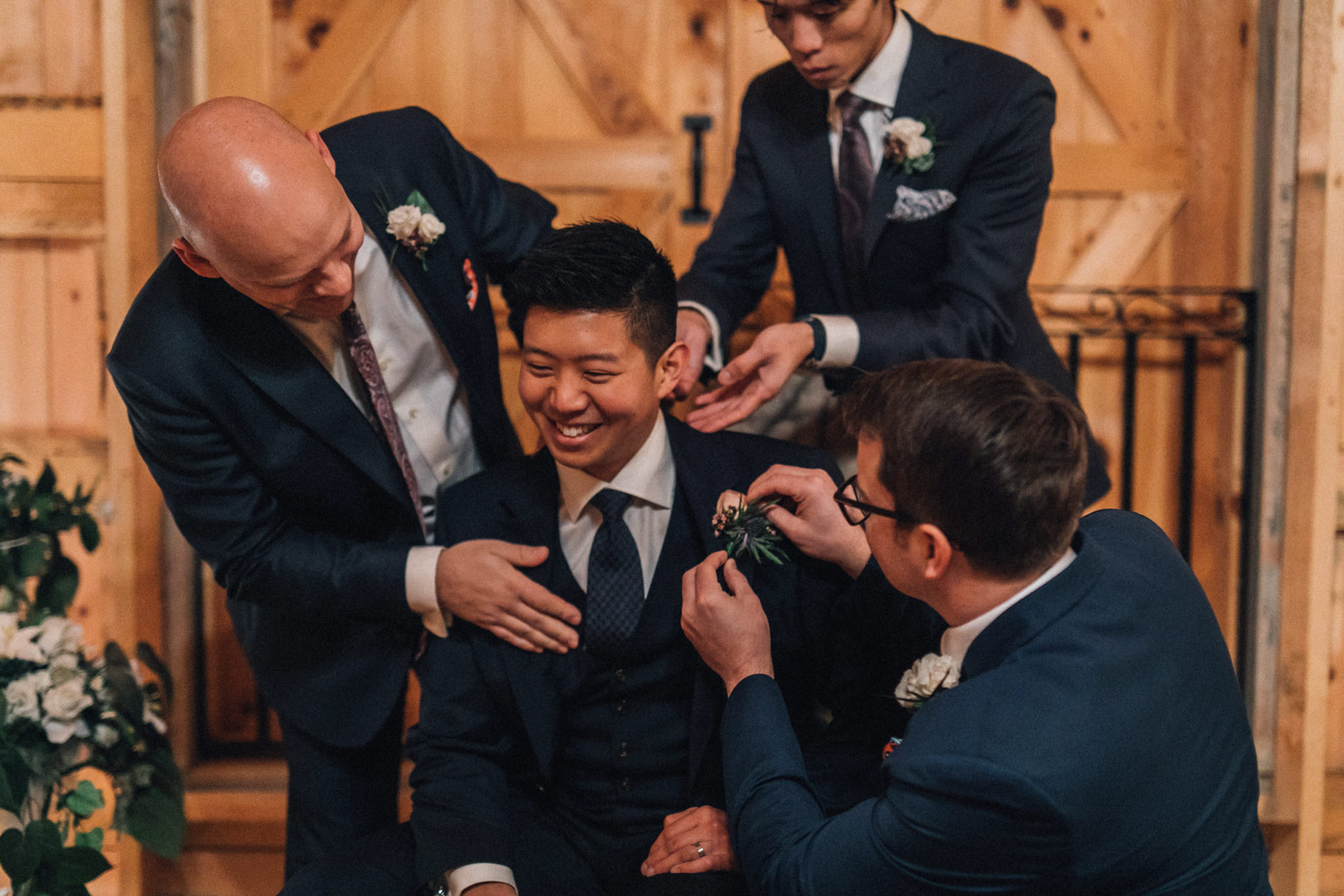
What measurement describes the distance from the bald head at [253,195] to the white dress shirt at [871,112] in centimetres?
90

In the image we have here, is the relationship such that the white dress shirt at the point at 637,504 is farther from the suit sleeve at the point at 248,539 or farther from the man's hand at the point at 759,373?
the suit sleeve at the point at 248,539

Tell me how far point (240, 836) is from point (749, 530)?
Answer: 185 centimetres

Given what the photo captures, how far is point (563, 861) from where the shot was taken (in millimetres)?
1810

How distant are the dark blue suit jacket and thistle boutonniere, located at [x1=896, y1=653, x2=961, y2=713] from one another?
6cm

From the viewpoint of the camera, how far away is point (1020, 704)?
1248 mm

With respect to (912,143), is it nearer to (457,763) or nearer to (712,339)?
(712,339)

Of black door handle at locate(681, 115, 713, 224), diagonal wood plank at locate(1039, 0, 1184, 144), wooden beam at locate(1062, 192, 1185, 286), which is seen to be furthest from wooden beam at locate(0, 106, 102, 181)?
wooden beam at locate(1062, 192, 1185, 286)

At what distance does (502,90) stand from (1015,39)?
1.35 m

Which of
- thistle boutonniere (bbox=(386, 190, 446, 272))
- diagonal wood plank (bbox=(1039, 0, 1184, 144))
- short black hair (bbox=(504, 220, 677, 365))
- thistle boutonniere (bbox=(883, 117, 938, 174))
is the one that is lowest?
short black hair (bbox=(504, 220, 677, 365))

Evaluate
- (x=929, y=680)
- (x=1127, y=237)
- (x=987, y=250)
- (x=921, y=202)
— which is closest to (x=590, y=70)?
(x=921, y=202)

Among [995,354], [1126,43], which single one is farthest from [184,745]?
[1126,43]

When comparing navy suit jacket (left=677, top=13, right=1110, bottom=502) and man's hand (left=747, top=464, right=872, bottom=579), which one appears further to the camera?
navy suit jacket (left=677, top=13, right=1110, bottom=502)

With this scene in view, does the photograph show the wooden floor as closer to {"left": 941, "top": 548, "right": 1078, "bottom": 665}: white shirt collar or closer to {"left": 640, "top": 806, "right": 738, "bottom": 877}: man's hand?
{"left": 640, "top": 806, "right": 738, "bottom": 877}: man's hand

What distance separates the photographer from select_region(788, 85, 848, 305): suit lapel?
2.14 metres
